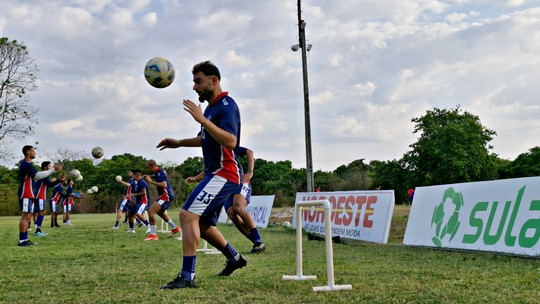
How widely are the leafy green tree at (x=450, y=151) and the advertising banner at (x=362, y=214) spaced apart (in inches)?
1970

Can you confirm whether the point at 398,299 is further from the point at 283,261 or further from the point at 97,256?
the point at 97,256

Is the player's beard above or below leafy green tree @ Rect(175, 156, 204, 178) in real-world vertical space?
below

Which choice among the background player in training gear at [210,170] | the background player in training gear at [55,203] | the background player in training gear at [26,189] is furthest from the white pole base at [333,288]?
the background player in training gear at [55,203]

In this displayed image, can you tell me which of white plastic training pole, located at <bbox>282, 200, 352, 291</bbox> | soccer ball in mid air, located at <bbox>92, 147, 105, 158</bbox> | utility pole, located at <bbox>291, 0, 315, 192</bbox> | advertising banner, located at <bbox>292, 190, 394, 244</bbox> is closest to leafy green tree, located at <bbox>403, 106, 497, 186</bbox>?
utility pole, located at <bbox>291, 0, 315, 192</bbox>

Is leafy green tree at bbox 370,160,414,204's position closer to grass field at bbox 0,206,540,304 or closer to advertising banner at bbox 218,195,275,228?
advertising banner at bbox 218,195,275,228

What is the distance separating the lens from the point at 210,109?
18.4 ft

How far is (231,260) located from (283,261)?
7.17 feet

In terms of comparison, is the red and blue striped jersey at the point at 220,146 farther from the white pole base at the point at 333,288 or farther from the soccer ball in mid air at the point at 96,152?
the soccer ball in mid air at the point at 96,152

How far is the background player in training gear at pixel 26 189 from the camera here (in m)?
12.2

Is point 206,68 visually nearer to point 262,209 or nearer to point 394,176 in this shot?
point 262,209

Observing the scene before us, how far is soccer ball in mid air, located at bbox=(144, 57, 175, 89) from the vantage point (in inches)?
299

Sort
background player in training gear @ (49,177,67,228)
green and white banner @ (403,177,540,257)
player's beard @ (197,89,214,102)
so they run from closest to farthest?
1. player's beard @ (197,89,214,102)
2. green and white banner @ (403,177,540,257)
3. background player in training gear @ (49,177,67,228)

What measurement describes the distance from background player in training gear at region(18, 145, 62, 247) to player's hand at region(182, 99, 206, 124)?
8.25 m

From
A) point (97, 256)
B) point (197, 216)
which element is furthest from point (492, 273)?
point (97, 256)
